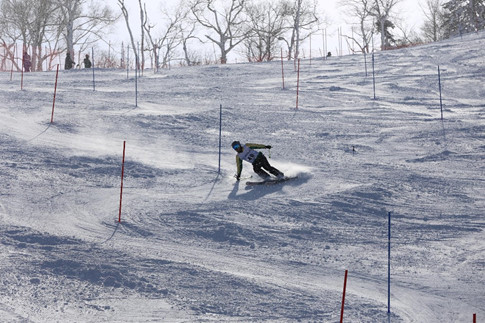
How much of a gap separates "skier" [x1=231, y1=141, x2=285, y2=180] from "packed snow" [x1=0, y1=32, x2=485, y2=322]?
47 centimetres

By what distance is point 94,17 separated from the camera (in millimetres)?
48281

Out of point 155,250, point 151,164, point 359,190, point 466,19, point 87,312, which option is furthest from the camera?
point 466,19

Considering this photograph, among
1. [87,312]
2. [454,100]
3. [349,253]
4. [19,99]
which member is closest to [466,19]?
[454,100]

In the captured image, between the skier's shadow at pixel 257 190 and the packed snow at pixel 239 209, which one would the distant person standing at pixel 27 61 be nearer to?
the packed snow at pixel 239 209

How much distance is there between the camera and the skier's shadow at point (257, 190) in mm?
12648

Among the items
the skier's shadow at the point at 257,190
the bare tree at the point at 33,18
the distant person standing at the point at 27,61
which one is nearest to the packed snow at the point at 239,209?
the skier's shadow at the point at 257,190

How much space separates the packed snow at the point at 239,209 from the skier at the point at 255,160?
1.54ft

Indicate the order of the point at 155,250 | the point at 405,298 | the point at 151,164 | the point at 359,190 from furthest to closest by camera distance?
1. the point at 151,164
2. the point at 359,190
3. the point at 155,250
4. the point at 405,298

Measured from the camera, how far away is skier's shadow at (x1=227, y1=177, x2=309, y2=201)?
12.6 metres

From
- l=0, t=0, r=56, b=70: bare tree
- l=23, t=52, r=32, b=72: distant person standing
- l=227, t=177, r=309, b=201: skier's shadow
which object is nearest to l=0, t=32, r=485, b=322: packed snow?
l=227, t=177, r=309, b=201: skier's shadow

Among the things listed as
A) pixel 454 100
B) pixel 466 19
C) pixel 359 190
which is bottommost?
pixel 359 190

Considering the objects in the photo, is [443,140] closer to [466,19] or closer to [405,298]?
[405,298]

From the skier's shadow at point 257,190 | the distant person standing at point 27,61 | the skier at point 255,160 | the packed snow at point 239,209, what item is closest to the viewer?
the packed snow at point 239,209

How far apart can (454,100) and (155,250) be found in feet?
49.3
